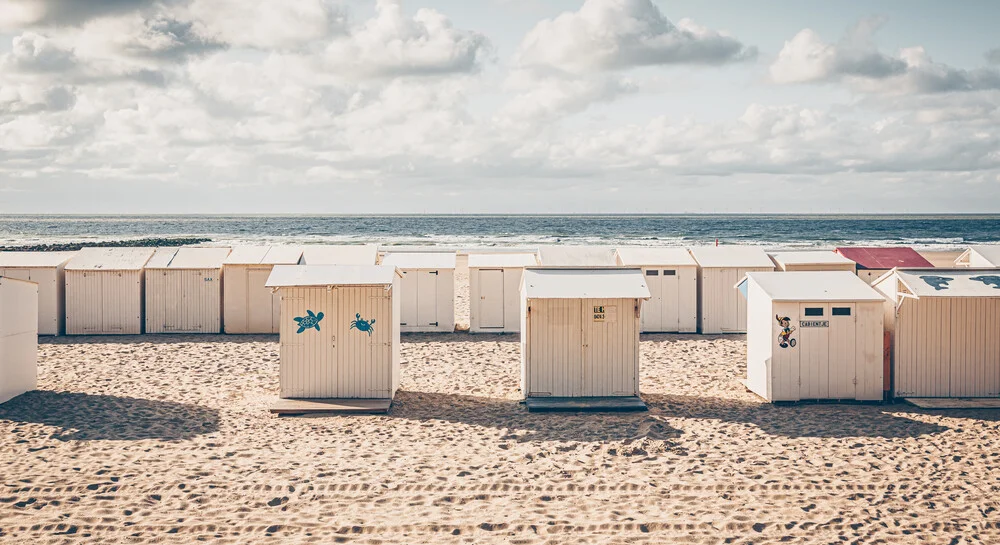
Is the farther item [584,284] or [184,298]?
[184,298]

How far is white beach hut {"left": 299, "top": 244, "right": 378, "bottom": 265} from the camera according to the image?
16875mm

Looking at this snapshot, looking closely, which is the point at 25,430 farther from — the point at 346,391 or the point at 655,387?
the point at 655,387

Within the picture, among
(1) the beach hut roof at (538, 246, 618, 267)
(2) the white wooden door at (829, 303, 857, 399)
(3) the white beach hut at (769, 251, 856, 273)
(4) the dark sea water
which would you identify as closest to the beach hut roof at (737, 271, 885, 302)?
(2) the white wooden door at (829, 303, 857, 399)

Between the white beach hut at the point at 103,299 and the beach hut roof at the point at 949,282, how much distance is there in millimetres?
15484

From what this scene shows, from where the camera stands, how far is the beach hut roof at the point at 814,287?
980cm

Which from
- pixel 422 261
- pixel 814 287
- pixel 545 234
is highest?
pixel 545 234

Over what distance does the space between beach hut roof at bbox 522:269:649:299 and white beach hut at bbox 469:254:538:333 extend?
233 inches

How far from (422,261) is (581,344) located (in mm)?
7637

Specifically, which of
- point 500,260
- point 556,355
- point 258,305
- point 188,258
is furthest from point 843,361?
point 188,258

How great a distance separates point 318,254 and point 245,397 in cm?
726

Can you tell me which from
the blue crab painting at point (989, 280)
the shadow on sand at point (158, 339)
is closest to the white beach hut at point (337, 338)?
the shadow on sand at point (158, 339)

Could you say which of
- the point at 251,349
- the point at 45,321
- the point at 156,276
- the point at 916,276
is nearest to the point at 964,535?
the point at 916,276

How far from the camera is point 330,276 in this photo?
989 cm

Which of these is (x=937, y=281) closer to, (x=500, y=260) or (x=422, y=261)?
(x=500, y=260)
